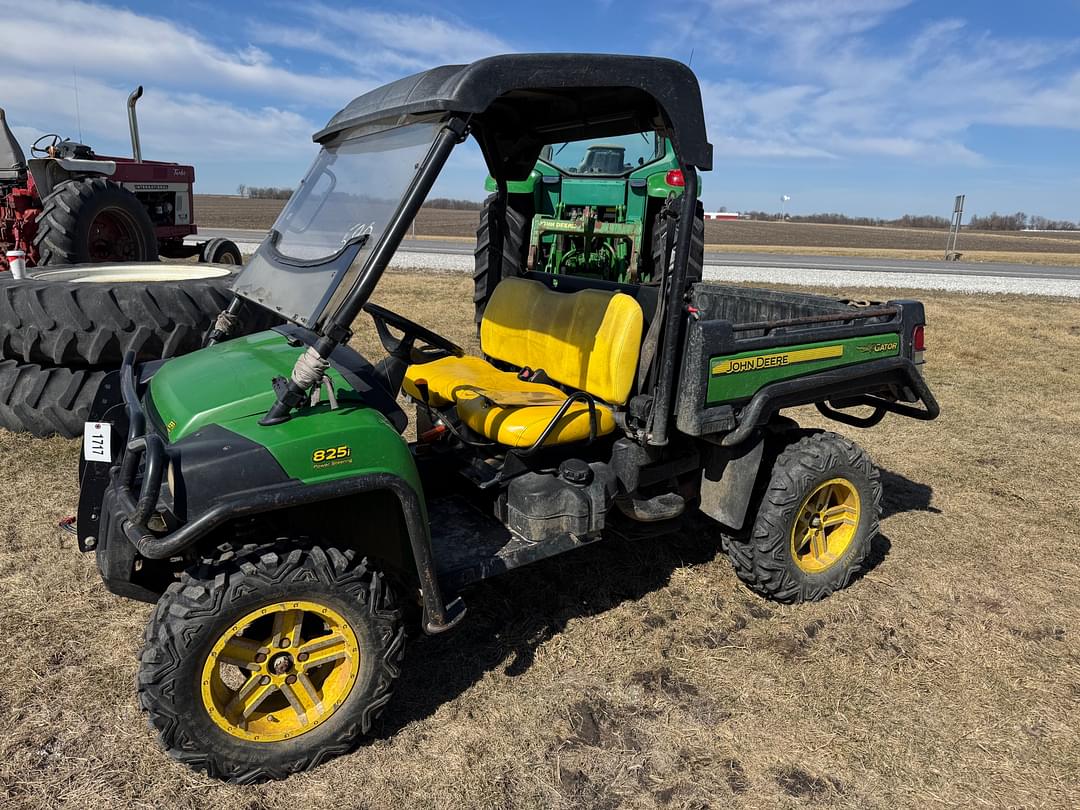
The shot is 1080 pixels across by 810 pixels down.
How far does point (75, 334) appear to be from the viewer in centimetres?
489

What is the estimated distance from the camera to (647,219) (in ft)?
27.2

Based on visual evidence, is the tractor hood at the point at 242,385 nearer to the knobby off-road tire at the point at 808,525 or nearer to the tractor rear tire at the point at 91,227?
the knobby off-road tire at the point at 808,525

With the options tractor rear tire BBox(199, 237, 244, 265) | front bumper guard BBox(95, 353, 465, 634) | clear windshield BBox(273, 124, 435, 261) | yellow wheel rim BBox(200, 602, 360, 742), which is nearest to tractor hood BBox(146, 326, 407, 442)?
front bumper guard BBox(95, 353, 465, 634)

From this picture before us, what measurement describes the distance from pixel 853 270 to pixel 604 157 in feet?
48.3

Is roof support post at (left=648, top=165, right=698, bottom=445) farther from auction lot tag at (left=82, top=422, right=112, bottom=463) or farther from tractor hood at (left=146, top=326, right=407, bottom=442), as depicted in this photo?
auction lot tag at (left=82, top=422, right=112, bottom=463)

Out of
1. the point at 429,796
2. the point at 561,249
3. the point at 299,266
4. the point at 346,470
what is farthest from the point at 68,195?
the point at 429,796

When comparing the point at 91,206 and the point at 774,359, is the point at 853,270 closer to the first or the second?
the point at 91,206

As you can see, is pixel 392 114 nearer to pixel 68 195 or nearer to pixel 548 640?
pixel 548 640

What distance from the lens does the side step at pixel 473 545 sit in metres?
2.85

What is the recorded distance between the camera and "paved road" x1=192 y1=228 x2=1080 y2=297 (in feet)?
56.0

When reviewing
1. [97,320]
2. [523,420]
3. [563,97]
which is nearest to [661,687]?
[523,420]

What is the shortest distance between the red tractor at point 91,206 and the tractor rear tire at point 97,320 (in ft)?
10.3

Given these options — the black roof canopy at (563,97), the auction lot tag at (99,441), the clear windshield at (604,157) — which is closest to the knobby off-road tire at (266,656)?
the auction lot tag at (99,441)

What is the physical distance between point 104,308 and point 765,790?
460 centimetres
